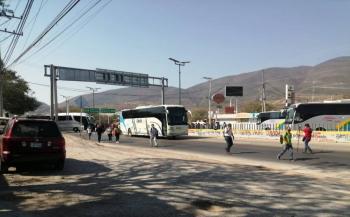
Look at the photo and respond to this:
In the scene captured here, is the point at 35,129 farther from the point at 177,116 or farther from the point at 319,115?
the point at 319,115

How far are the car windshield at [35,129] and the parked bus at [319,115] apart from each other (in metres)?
32.2

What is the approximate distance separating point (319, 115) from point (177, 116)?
44.0 feet

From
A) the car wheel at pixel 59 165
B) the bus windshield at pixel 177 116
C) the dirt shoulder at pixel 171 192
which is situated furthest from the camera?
the bus windshield at pixel 177 116

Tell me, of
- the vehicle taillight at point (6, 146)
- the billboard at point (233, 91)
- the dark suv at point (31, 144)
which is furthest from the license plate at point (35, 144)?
the billboard at point (233, 91)

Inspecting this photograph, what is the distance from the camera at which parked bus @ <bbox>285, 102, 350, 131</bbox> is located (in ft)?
149

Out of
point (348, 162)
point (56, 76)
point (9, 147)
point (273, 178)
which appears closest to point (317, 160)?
point (348, 162)

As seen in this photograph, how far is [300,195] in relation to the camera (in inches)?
430

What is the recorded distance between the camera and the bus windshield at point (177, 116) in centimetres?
4625

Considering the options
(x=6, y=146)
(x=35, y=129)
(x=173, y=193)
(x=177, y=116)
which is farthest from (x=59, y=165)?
(x=177, y=116)

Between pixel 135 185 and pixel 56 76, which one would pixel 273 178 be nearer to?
pixel 135 185

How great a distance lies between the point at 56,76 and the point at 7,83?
32.4 m

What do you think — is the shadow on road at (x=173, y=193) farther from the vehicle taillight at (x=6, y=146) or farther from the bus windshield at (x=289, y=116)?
the bus windshield at (x=289, y=116)

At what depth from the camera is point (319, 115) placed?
152 ft

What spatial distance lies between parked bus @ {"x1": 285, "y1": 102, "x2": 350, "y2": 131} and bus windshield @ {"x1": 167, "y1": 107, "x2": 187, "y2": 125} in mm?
9665
